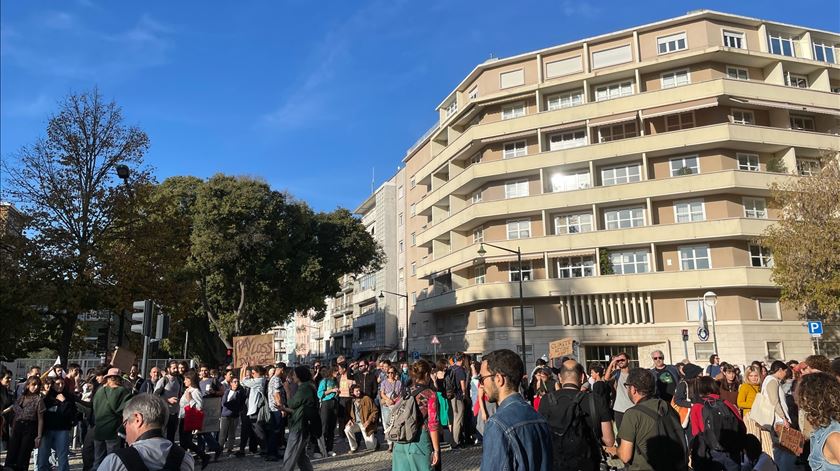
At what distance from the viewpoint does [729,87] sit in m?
32.2

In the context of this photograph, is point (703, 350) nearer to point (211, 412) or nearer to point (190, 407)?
point (211, 412)

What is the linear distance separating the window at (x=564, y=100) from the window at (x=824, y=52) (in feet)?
46.9

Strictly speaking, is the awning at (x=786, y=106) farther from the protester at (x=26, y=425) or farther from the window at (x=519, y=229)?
the protester at (x=26, y=425)

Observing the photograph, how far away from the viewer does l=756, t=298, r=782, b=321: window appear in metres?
31.5

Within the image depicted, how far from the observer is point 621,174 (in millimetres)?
35375

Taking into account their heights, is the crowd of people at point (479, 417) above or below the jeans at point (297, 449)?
above

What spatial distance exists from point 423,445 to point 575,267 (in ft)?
99.6

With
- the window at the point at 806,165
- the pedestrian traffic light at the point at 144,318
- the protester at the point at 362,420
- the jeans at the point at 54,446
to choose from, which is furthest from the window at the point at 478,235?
the jeans at the point at 54,446

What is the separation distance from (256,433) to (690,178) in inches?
1107

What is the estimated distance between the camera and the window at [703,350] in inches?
1242

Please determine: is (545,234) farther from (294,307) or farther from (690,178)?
(294,307)

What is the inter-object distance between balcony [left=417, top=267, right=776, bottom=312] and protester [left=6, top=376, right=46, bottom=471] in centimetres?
2901

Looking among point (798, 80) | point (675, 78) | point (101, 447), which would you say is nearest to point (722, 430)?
point (101, 447)

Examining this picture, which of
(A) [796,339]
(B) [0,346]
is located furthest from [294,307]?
(A) [796,339]
